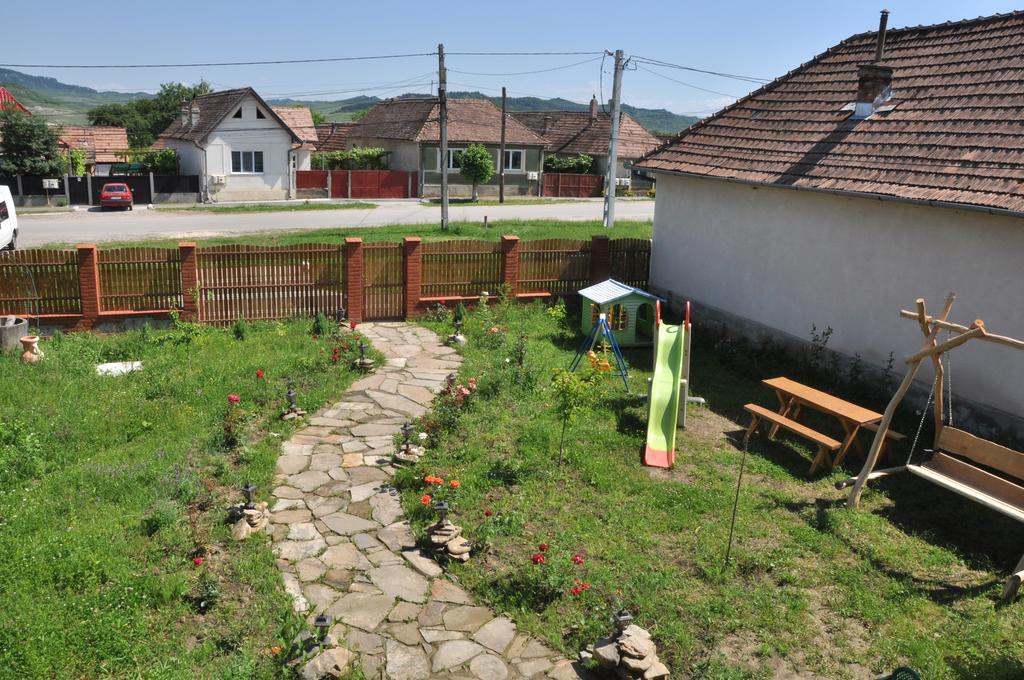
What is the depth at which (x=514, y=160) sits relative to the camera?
152 feet

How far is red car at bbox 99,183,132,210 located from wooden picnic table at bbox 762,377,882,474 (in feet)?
102

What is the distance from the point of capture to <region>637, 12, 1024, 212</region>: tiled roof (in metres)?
10.1

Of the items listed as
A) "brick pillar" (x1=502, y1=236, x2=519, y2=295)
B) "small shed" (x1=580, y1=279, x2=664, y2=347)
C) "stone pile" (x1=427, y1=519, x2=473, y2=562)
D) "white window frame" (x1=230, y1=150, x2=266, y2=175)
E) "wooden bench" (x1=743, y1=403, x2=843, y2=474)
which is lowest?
"stone pile" (x1=427, y1=519, x2=473, y2=562)

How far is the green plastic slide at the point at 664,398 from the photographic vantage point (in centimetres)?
938

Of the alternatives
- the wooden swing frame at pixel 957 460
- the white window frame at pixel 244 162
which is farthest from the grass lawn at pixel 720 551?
the white window frame at pixel 244 162

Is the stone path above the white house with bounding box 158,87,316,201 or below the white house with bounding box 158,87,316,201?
below

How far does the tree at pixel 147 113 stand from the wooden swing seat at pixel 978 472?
8859 centimetres

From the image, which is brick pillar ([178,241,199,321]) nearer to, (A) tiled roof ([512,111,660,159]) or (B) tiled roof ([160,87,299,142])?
(B) tiled roof ([160,87,299,142])

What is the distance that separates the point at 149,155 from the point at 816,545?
1591 inches

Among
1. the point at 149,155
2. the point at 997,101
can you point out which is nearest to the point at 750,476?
the point at 997,101

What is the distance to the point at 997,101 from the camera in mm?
10656

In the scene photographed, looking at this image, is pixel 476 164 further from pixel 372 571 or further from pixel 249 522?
pixel 372 571

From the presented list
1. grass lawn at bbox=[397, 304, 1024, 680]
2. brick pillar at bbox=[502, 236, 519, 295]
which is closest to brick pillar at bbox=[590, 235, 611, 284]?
brick pillar at bbox=[502, 236, 519, 295]

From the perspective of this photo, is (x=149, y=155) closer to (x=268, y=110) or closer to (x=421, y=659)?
(x=268, y=110)
